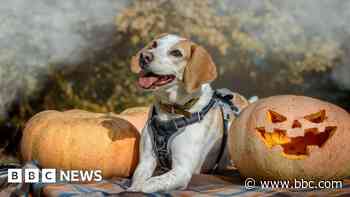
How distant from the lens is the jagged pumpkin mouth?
2176 mm

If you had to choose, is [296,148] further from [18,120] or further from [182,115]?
[18,120]

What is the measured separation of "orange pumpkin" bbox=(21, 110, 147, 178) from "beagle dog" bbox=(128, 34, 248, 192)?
0.54ft

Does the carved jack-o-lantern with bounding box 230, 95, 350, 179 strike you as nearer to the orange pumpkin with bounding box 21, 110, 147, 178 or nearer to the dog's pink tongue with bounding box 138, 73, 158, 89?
the dog's pink tongue with bounding box 138, 73, 158, 89

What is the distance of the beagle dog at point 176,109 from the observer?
240 cm

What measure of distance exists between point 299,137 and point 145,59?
0.79 m

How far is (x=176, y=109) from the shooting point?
2.48 m

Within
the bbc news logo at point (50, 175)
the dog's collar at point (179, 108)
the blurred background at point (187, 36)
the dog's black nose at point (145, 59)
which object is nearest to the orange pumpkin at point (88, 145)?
the bbc news logo at point (50, 175)

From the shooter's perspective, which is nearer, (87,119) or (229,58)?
(87,119)

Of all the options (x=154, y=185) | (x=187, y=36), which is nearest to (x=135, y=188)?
(x=154, y=185)

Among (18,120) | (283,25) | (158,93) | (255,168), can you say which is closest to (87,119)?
(158,93)

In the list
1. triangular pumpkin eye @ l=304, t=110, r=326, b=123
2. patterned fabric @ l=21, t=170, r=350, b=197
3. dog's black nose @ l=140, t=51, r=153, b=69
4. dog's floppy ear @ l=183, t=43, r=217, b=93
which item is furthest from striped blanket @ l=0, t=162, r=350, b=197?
dog's black nose @ l=140, t=51, r=153, b=69

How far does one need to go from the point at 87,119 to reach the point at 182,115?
59 cm

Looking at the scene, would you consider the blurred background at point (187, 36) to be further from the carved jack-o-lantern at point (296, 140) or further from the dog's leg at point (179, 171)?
the carved jack-o-lantern at point (296, 140)

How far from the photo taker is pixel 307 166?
2.15 metres
